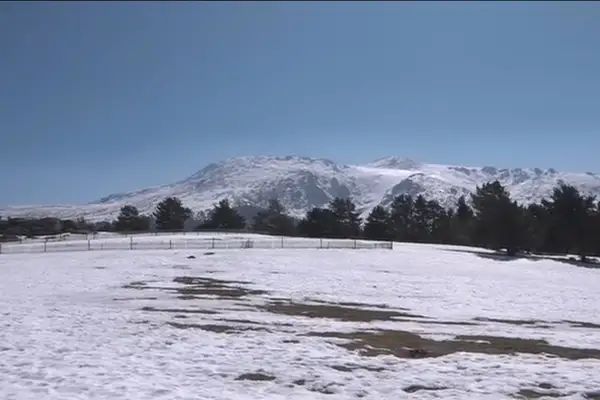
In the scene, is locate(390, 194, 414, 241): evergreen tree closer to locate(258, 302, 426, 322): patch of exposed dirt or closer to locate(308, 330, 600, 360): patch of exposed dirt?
locate(258, 302, 426, 322): patch of exposed dirt

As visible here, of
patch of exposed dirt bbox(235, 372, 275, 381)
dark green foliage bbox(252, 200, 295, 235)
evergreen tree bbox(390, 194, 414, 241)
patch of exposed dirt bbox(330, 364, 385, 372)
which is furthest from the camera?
dark green foliage bbox(252, 200, 295, 235)

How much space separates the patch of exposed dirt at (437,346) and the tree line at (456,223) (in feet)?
164

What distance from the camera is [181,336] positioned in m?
15.0

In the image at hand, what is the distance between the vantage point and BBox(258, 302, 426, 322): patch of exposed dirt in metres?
20.1

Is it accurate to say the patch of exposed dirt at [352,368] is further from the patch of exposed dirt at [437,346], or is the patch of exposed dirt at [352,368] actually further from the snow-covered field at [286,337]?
the patch of exposed dirt at [437,346]

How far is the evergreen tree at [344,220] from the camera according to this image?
95375mm

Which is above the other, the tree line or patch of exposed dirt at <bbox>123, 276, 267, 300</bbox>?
the tree line

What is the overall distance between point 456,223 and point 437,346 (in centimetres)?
7762

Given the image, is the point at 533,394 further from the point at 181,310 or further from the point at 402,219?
the point at 402,219

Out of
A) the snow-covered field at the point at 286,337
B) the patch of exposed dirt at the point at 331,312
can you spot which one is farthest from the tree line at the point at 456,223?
the patch of exposed dirt at the point at 331,312

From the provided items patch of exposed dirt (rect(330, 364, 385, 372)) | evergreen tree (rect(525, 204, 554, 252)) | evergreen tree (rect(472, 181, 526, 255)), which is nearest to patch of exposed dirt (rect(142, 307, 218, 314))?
patch of exposed dirt (rect(330, 364, 385, 372))

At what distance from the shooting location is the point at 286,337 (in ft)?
50.2

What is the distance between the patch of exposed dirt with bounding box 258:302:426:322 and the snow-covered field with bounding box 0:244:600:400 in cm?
8

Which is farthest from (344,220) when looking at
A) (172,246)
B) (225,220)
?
(172,246)
